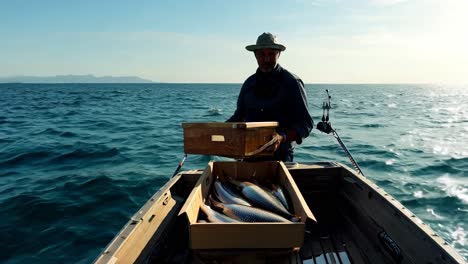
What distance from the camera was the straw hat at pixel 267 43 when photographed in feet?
16.4

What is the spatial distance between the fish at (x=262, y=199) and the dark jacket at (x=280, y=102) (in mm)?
1297

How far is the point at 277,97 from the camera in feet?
17.3

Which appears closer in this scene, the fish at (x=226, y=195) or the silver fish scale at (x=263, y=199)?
the silver fish scale at (x=263, y=199)

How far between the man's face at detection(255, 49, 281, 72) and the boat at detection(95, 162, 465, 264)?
1696mm

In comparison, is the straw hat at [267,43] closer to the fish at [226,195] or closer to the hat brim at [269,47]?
the hat brim at [269,47]

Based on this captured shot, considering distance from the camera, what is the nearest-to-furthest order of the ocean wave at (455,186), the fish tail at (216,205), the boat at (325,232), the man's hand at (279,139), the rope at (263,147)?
the boat at (325,232) < the fish tail at (216,205) < the rope at (263,147) < the man's hand at (279,139) < the ocean wave at (455,186)

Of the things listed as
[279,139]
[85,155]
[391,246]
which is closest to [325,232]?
[391,246]

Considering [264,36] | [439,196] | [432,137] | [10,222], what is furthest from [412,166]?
[10,222]

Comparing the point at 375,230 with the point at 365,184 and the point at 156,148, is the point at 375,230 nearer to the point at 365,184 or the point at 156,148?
the point at 365,184

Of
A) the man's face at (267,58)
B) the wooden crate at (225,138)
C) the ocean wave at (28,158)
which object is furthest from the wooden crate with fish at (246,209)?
the ocean wave at (28,158)

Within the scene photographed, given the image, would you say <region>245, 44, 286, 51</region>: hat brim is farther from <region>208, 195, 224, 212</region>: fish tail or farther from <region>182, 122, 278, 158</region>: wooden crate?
<region>208, 195, 224, 212</region>: fish tail

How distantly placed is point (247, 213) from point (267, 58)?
2723 millimetres

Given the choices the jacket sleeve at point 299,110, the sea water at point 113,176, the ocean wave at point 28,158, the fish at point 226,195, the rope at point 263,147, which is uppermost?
the jacket sleeve at point 299,110

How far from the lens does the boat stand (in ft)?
10.4
